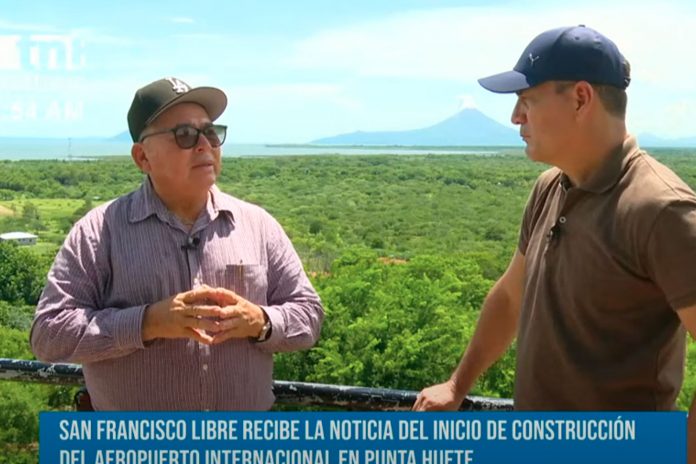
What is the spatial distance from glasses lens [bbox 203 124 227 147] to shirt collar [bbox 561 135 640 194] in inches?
33.5

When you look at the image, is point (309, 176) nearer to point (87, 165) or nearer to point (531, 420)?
point (87, 165)

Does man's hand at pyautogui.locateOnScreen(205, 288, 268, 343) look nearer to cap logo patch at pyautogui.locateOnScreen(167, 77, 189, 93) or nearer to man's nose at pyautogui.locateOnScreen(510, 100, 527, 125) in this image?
cap logo patch at pyautogui.locateOnScreen(167, 77, 189, 93)

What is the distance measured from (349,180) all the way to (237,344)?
2129cm

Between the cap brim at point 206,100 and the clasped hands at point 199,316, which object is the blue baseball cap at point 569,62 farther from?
the clasped hands at point 199,316

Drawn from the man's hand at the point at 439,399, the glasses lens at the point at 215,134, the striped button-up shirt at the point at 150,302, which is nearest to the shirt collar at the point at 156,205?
the striped button-up shirt at the point at 150,302

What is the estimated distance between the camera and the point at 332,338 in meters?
4.97

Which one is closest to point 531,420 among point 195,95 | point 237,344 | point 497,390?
point 237,344

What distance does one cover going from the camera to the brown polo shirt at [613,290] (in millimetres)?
1346

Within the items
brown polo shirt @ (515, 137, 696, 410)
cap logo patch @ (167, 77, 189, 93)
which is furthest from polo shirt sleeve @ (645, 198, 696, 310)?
cap logo patch @ (167, 77, 189, 93)

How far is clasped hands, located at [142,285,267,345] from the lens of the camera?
161 cm

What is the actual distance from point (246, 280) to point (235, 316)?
0.13 metres

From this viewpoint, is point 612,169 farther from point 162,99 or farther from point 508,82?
point 162,99

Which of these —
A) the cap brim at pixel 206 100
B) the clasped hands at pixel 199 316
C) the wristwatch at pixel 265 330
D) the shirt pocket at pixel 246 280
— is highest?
the cap brim at pixel 206 100

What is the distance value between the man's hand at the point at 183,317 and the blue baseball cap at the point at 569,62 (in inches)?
31.5
